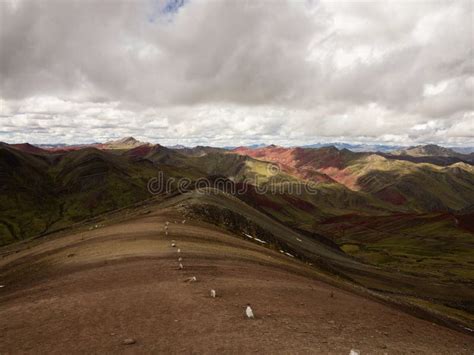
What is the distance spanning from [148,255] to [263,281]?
11.5 metres

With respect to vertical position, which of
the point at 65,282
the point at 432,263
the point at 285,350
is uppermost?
the point at 285,350

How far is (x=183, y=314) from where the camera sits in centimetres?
1836

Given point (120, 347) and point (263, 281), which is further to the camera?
point (263, 281)

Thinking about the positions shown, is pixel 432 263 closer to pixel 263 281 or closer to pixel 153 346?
pixel 263 281

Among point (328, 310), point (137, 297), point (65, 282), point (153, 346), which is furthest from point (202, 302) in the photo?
point (65, 282)

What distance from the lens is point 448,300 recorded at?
84.1 m

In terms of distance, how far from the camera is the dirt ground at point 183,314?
15086 millimetres

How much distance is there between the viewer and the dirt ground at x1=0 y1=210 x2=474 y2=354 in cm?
1509

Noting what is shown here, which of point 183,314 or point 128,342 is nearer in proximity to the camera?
point 128,342

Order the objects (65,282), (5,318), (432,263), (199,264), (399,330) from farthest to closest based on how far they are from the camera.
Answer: (432,263) → (199,264) → (65,282) → (399,330) → (5,318)

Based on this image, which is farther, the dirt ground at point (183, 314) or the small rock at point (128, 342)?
the dirt ground at point (183, 314)

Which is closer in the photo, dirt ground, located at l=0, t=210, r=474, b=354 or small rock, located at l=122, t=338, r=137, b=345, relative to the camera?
Result: small rock, located at l=122, t=338, r=137, b=345

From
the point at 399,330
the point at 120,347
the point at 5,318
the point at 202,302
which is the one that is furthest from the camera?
the point at 399,330

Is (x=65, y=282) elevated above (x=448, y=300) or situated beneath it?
elevated above
